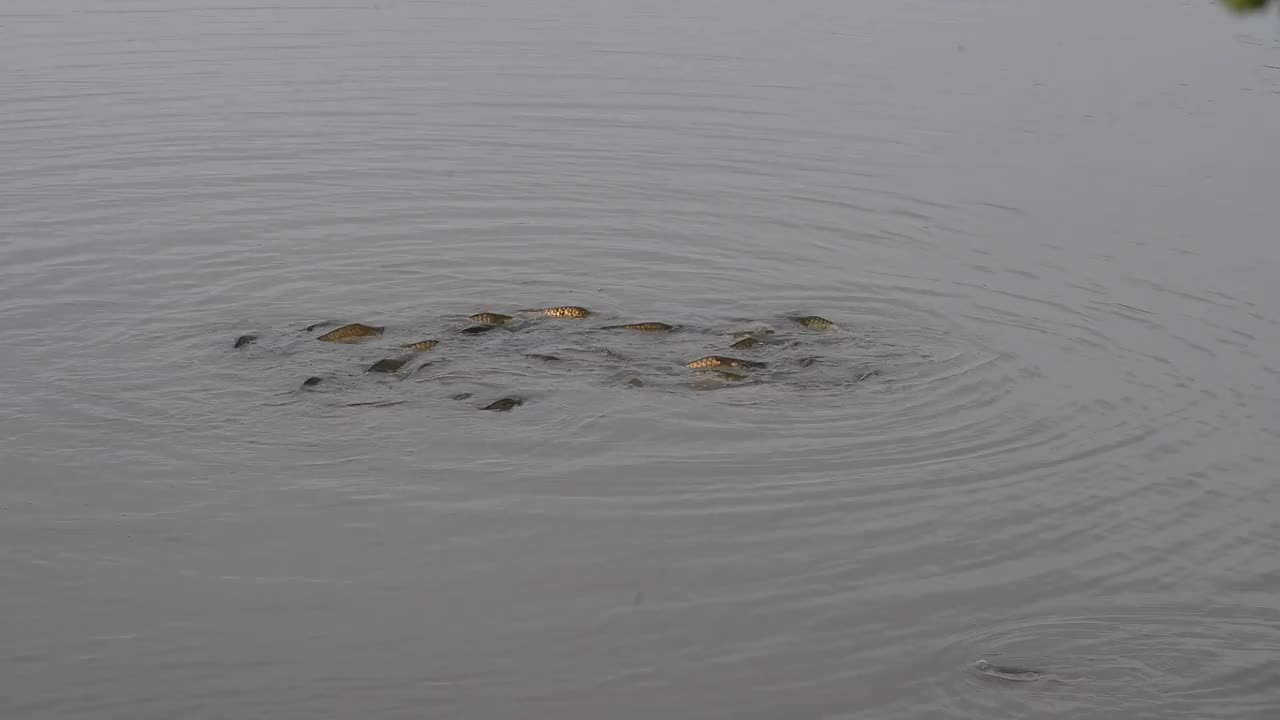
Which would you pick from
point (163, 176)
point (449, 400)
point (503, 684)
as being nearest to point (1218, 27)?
point (163, 176)

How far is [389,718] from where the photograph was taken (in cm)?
630

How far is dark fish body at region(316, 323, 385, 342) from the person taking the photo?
1066 centimetres

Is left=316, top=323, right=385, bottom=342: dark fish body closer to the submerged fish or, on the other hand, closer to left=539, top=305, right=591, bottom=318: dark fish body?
left=539, top=305, right=591, bottom=318: dark fish body

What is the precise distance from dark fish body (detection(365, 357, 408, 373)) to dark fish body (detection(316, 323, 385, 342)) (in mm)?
674

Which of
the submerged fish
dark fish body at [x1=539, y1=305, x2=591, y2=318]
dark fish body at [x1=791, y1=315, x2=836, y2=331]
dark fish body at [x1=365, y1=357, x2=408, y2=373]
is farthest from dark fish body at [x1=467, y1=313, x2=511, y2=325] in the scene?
the submerged fish

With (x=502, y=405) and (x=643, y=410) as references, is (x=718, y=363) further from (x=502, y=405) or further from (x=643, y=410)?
(x=502, y=405)

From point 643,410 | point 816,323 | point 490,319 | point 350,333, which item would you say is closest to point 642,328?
point 490,319

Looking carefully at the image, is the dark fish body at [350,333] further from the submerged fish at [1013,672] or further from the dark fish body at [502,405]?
the submerged fish at [1013,672]

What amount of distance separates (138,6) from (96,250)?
49.2 ft

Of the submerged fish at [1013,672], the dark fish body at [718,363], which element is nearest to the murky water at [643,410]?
the submerged fish at [1013,672]

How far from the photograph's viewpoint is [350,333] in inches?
421

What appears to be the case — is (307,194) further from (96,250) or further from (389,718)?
(389,718)

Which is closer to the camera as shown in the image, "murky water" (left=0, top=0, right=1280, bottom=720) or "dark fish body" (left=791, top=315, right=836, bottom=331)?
"murky water" (left=0, top=0, right=1280, bottom=720)

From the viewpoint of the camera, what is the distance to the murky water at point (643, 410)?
6793 mm
